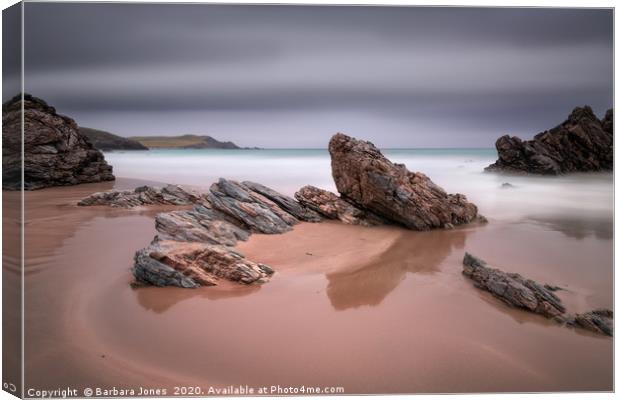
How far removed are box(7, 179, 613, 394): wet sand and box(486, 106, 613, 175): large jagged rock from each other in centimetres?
86

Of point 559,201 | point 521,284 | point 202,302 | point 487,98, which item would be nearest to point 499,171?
point 559,201

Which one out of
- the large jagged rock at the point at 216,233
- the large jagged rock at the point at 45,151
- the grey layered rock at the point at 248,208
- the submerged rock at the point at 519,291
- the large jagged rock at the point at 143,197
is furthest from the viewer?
the large jagged rock at the point at 143,197

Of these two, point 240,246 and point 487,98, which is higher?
point 487,98

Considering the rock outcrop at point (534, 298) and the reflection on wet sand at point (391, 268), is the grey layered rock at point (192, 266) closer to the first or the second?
the reflection on wet sand at point (391, 268)

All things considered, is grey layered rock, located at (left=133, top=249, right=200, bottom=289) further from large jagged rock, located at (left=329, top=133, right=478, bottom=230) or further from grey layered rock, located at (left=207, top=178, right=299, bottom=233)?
large jagged rock, located at (left=329, top=133, right=478, bottom=230)

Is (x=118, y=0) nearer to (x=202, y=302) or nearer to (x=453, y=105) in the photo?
(x=202, y=302)

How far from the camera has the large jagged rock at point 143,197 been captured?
8164mm

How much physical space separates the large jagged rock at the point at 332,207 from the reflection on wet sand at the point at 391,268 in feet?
2.97

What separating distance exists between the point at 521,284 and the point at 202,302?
148 inches

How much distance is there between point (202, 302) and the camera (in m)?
4.37

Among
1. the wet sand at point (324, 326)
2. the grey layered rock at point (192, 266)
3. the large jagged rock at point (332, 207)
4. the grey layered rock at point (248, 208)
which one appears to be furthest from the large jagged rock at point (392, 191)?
the grey layered rock at point (192, 266)

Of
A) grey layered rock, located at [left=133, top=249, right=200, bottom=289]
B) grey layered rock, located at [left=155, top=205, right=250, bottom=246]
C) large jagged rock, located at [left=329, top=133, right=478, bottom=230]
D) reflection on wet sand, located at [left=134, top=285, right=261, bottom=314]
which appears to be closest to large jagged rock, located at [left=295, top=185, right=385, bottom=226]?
large jagged rock, located at [left=329, top=133, right=478, bottom=230]

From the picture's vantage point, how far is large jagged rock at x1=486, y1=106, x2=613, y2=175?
4586 millimetres

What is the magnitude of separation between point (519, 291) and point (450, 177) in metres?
3.47
